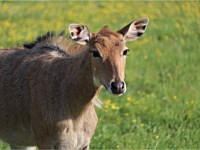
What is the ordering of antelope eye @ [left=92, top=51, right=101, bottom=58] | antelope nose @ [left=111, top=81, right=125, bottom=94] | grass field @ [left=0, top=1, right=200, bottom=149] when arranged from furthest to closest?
grass field @ [left=0, top=1, right=200, bottom=149]
antelope eye @ [left=92, top=51, right=101, bottom=58]
antelope nose @ [left=111, top=81, right=125, bottom=94]

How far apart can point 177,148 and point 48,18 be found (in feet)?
26.9

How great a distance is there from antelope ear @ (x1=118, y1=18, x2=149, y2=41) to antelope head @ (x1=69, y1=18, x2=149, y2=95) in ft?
0.04

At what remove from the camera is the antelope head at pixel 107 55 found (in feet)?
21.6

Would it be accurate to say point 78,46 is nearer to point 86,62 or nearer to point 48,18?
point 86,62

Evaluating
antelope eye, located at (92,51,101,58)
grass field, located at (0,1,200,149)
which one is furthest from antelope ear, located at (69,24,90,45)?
grass field, located at (0,1,200,149)

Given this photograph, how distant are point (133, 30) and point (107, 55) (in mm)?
712

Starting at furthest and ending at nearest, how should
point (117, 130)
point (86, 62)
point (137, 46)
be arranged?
point (137, 46)
point (117, 130)
point (86, 62)

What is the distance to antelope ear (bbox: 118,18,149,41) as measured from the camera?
23.6 feet

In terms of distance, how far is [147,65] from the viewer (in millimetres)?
12969

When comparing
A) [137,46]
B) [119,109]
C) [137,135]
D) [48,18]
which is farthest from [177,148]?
[48,18]

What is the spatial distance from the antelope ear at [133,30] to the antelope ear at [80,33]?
1.20 feet

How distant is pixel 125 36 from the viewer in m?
7.18

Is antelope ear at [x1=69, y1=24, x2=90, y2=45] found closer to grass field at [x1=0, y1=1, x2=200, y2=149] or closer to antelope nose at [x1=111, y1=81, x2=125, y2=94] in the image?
antelope nose at [x1=111, y1=81, x2=125, y2=94]

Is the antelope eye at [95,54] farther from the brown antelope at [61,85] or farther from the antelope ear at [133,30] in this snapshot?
the antelope ear at [133,30]
